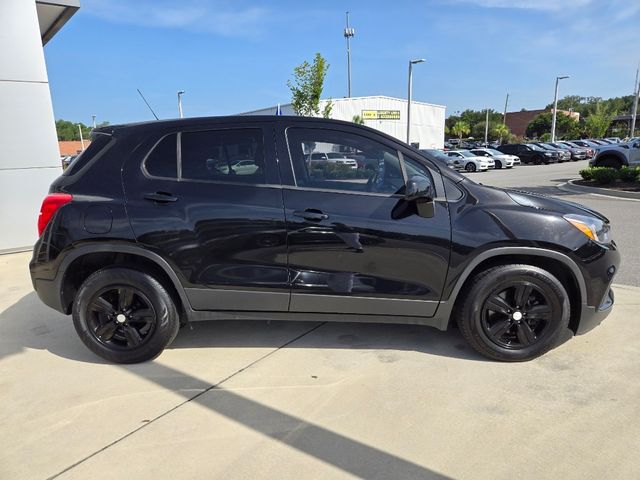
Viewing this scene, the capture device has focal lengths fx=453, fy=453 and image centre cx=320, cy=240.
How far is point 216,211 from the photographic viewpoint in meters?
3.19

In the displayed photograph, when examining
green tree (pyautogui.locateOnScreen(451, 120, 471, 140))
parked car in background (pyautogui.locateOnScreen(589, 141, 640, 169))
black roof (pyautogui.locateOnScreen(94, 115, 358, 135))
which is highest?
green tree (pyautogui.locateOnScreen(451, 120, 471, 140))

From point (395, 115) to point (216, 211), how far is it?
155 feet

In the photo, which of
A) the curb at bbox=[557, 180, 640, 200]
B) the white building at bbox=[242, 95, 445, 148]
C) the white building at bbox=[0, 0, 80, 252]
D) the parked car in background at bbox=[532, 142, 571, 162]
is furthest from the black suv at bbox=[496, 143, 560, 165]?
the white building at bbox=[0, 0, 80, 252]

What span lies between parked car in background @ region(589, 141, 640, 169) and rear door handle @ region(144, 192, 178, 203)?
18.9m

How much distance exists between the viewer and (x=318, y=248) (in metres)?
3.17

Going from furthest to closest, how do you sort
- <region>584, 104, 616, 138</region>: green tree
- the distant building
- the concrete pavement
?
the distant building
<region>584, 104, 616, 138</region>: green tree
the concrete pavement

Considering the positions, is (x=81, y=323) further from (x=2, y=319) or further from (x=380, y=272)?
(x=380, y=272)

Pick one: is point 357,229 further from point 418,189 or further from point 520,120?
point 520,120

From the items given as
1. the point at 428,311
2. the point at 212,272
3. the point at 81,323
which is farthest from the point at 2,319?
the point at 428,311

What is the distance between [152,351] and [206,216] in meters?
1.13

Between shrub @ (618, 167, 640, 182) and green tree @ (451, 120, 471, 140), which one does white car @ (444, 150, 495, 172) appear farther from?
green tree @ (451, 120, 471, 140)

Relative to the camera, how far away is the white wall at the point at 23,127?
657cm

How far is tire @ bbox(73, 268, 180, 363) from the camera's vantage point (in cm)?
333

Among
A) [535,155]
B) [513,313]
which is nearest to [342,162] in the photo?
[513,313]
